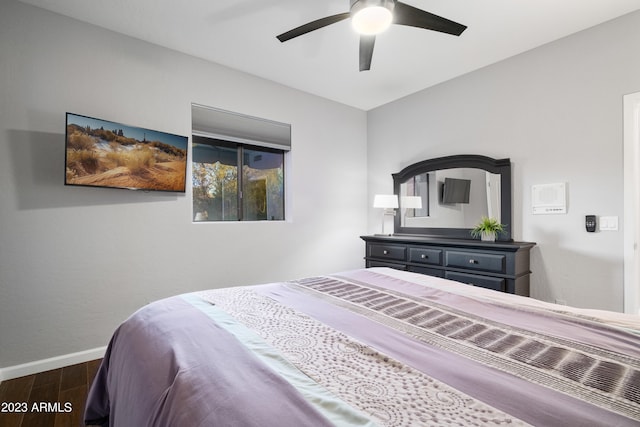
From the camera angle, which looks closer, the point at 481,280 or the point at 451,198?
the point at 481,280

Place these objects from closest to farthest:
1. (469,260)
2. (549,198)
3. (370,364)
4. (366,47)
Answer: (370,364), (366,47), (549,198), (469,260)

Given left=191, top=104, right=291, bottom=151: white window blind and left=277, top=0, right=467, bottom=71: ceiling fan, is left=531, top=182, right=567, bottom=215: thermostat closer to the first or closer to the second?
left=277, top=0, right=467, bottom=71: ceiling fan

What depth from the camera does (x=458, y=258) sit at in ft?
9.57

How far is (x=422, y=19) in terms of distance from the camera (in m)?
1.87

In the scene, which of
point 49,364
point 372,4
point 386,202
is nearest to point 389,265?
point 386,202

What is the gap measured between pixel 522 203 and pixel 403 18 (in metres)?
2.15

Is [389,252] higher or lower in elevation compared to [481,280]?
higher

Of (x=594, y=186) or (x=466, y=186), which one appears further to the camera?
(x=466, y=186)

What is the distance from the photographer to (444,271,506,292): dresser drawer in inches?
104

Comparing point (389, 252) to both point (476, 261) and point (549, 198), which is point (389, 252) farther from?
point (549, 198)

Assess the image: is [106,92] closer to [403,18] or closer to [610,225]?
[403,18]

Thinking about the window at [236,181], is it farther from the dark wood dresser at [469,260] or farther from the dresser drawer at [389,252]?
the dark wood dresser at [469,260]

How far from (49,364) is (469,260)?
12.0 feet

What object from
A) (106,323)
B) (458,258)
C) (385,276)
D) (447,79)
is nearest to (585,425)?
(385,276)
